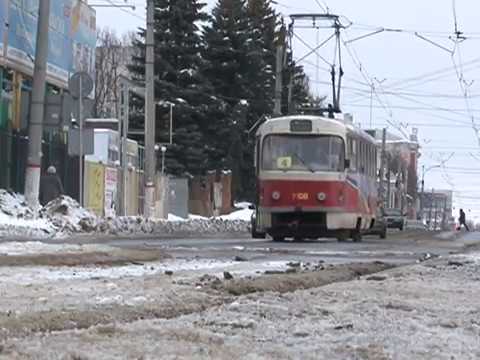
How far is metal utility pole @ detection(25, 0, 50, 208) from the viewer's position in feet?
85.8

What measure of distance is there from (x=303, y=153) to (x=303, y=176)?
2.08ft

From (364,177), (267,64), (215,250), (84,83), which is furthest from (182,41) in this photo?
(215,250)

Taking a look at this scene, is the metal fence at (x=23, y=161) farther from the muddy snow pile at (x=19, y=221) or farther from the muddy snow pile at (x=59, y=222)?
the muddy snow pile at (x=19, y=221)

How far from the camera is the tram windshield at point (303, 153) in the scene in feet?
86.2

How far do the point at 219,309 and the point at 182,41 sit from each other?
1861 inches

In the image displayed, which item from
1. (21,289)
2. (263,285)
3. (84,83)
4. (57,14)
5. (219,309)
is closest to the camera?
(219,309)

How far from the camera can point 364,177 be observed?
30094 millimetres

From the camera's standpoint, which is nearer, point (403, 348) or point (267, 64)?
point (403, 348)

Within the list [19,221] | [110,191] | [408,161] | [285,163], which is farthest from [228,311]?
[408,161]

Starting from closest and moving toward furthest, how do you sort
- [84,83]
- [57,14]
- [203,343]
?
[203,343] < [84,83] < [57,14]

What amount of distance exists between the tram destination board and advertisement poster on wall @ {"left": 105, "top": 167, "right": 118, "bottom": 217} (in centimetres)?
1202

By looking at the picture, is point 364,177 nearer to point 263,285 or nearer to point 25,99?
point 25,99

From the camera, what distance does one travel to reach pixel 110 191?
37906 mm

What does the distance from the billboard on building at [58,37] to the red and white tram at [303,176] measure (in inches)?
340
